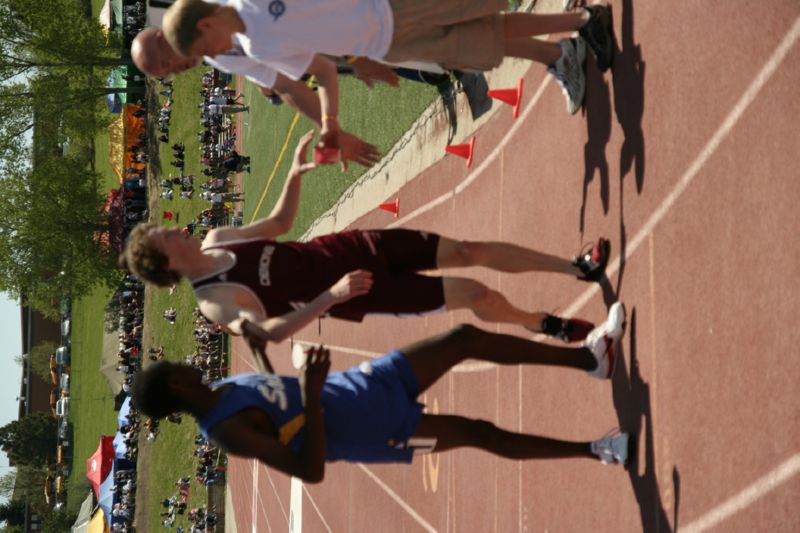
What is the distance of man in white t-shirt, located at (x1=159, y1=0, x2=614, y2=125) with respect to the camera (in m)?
5.07

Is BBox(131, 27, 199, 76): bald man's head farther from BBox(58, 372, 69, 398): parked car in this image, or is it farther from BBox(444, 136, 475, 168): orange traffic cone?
BBox(58, 372, 69, 398): parked car

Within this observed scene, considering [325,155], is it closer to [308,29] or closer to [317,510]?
[308,29]

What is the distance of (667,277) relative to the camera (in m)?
5.02

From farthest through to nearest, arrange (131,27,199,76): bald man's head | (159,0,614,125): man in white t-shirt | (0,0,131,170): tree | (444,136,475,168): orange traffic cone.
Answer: (0,0,131,170): tree < (444,136,475,168): orange traffic cone < (131,27,199,76): bald man's head < (159,0,614,125): man in white t-shirt

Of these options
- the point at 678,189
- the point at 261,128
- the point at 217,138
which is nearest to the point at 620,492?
the point at 678,189

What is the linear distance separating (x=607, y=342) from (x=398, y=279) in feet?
4.61

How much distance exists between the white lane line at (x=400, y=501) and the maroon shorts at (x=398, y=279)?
3.69m

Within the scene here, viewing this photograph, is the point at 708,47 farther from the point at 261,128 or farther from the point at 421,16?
the point at 261,128

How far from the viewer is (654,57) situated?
544cm

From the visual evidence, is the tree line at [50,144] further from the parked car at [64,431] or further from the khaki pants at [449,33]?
the khaki pants at [449,33]

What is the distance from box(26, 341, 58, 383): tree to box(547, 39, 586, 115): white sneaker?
57.9 m

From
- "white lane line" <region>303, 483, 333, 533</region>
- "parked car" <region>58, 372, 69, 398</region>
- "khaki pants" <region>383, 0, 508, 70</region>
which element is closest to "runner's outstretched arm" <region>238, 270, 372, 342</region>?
"khaki pants" <region>383, 0, 508, 70</region>

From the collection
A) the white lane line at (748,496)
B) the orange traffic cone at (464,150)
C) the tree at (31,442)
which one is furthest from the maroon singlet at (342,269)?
the tree at (31,442)

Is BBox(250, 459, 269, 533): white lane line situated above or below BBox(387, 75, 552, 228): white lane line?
below
